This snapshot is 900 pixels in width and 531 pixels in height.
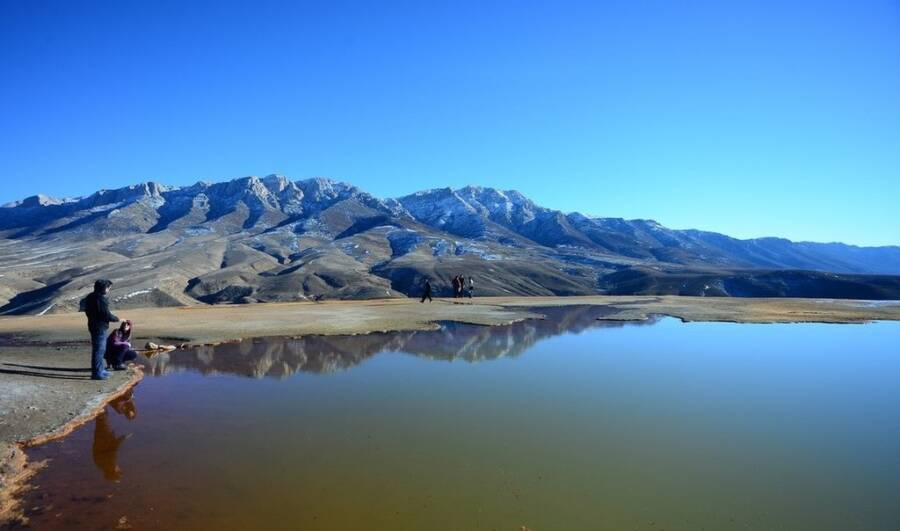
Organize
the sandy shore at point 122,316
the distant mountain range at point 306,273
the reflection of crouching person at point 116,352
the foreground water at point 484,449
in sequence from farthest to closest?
the distant mountain range at point 306,273 → the reflection of crouching person at point 116,352 → the sandy shore at point 122,316 → the foreground water at point 484,449

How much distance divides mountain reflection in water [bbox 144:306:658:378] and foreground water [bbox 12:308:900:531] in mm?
267

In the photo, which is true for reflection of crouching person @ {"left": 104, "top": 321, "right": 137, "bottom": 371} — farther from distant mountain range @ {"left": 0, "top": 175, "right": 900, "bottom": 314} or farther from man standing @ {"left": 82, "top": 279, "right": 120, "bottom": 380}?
distant mountain range @ {"left": 0, "top": 175, "right": 900, "bottom": 314}

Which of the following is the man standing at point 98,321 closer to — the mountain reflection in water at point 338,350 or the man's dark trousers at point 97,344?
the man's dark trousers at point 97,344

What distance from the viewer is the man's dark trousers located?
12711 millimetres

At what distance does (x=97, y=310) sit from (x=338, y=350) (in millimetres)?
7265

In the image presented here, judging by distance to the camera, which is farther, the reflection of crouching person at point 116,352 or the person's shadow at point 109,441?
the reflection of crouching person at point 116,352

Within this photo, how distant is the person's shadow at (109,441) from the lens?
759cm

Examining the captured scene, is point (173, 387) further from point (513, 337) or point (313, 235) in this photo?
point (313, 235)

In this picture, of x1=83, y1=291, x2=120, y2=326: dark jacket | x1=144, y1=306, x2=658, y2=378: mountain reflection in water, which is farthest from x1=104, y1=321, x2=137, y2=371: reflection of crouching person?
x1=83, y1=291, x2=120, y2=326: dark jacket

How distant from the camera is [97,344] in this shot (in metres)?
12.8

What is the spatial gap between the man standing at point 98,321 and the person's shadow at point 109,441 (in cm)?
208

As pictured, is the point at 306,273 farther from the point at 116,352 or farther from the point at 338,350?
the point at 116,352

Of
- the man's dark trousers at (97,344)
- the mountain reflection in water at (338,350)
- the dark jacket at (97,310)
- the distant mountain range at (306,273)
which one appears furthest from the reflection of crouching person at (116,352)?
the distant mountain range at (306,273)

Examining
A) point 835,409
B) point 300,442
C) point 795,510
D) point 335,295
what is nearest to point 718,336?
point 835,409
